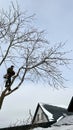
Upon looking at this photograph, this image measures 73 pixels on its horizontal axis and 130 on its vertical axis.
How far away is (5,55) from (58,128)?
A: 14.8 ft

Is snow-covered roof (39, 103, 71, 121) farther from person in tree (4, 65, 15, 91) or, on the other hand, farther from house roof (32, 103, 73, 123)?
person in tree (4, 65, 15, 91)

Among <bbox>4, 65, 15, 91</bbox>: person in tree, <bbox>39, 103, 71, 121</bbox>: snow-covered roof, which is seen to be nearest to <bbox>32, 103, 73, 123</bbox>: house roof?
<bbox>39, 103, 71, 121</bbox>: snow-covered roof

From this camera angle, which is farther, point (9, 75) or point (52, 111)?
point (52, 111)

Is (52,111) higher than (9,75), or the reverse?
(9,75)

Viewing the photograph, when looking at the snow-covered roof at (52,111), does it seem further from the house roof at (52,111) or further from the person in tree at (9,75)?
the person in tree at (9,75)

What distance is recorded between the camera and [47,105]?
186 feet

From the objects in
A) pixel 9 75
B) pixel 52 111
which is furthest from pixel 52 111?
pixel 9 75

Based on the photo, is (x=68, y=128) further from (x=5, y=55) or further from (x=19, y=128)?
(x=5, y=55)

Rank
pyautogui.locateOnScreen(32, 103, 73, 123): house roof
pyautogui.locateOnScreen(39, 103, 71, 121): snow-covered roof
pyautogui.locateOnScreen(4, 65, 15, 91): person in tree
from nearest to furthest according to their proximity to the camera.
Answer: pyautogui.locateOnScreen(4, 65, 15, 91): person in tree
pyautogui.locateOnScreen(39, 103, 71, 121): snow-covered roof
pyautogui.locateOnScreen(32, 103, 73, 123): house roof

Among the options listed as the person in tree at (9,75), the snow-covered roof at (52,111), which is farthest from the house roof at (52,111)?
the person in tree at (9,75)

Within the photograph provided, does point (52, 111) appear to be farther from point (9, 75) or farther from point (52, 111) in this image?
point (9, 75)

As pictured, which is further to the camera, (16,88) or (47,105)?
(47,105)

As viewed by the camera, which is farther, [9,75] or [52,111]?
[52,111]

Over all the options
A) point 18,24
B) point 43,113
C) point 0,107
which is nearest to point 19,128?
point 0,107
